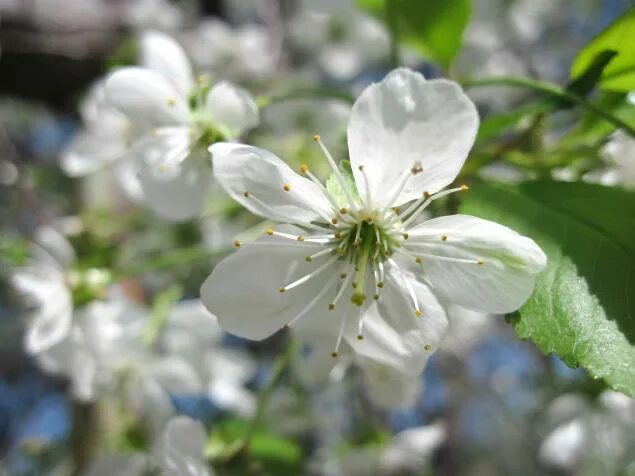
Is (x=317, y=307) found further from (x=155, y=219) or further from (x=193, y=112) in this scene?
(x=155, y=219)

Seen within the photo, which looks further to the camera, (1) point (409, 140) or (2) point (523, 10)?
(2) point (523, 10)

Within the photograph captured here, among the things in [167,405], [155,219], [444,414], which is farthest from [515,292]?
[444,414]

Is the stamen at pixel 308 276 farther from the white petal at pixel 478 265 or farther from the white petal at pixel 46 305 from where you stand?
the white petal at pixel 46 305

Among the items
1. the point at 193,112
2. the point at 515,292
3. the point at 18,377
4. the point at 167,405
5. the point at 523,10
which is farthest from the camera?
the point at 18,377

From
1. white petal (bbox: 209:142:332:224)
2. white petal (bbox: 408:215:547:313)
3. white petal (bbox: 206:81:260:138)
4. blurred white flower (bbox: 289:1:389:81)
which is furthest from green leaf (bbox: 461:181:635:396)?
blurred white flower (bbox: 289:1:389:81)

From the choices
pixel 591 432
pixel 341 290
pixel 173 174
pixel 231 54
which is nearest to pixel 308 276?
pixel 341 290

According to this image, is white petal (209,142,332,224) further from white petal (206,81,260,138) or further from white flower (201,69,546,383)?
white petal (206,81,260,138)

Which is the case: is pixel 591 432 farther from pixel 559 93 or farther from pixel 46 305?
pixel 46 305
